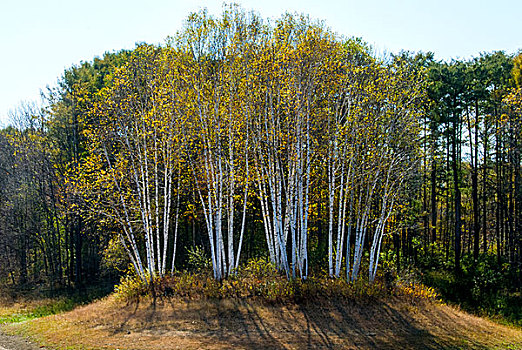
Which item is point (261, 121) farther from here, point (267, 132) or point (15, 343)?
point (15, 343)

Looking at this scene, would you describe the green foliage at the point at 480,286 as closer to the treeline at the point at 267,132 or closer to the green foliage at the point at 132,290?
the treeline at the point at 267,132

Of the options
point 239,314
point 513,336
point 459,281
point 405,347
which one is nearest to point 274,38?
point 239,314

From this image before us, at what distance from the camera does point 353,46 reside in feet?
58.9

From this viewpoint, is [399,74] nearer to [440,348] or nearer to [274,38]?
[274,38]

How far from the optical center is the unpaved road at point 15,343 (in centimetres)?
1023

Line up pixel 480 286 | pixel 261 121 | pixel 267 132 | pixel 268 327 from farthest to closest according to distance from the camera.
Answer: pixel 480 286, pixel 261 121, pixel 267 132, pixel 268 327

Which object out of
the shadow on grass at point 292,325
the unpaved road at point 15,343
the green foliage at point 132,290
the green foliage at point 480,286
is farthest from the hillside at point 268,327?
the green foliage at point 480,286

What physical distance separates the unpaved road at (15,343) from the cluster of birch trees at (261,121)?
14.5 ft

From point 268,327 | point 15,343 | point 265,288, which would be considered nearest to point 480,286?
point 265,288

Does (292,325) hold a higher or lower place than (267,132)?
lower

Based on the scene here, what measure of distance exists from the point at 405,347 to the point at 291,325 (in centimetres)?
307

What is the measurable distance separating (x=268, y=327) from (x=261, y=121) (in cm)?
747

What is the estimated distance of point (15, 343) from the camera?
35.2 feet

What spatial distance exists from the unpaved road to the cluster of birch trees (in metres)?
4.43
